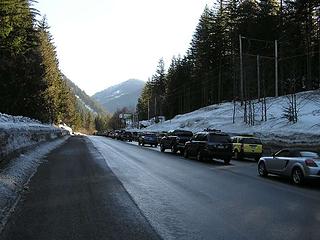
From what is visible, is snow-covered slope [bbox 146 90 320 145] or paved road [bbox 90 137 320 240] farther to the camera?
snow-covered slope [bbox 146 90 320 145]

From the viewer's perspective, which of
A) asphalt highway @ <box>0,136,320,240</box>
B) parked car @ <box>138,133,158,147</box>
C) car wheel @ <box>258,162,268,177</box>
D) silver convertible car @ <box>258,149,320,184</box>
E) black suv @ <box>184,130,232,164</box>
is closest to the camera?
asphalt highway @ <box>0,136,320,240</box>

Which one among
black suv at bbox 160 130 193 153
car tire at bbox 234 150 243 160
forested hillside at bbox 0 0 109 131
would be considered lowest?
car tire at bbox 234 150 243 160

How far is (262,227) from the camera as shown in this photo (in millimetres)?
9219

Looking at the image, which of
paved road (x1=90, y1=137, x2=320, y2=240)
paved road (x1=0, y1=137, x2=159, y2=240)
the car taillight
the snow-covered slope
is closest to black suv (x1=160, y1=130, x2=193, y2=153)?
the snow-covered slope

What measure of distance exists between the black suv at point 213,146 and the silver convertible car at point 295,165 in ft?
26.3

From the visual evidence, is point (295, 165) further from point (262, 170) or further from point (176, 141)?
point (176, 141)

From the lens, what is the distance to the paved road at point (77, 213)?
852cm

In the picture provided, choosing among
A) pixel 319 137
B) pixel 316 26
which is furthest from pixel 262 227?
pixel 316 26

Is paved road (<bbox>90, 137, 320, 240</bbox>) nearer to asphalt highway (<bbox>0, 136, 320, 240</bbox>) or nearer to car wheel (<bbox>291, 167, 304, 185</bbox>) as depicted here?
asphalt highway (<bbox>0, 136, 320, 240</bbox>)

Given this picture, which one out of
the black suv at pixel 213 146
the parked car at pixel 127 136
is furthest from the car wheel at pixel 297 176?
the parked car at pixel 127 136

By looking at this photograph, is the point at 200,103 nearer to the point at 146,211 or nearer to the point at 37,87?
the point at 37,87

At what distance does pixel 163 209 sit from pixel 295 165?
810 cm

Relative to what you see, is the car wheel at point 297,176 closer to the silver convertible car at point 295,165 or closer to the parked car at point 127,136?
the silver convertible car at point 295,165

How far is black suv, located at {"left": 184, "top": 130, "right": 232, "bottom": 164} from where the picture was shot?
92.3 feet
